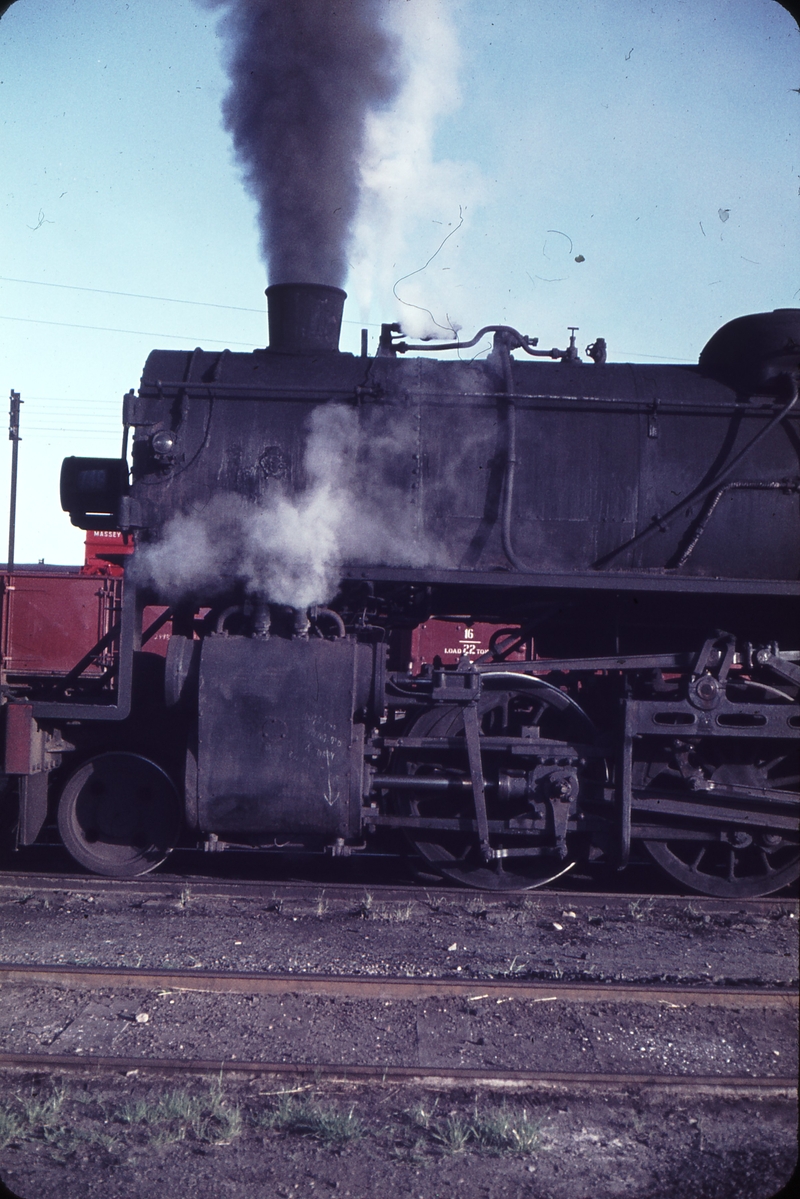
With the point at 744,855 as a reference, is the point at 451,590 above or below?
above

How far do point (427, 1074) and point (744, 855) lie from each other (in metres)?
3.50

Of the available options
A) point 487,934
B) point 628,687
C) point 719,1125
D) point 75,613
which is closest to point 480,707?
point 628,687

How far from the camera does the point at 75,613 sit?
1234 centimetres

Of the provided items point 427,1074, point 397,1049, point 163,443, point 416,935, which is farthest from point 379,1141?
point 163,443

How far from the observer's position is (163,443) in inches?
225

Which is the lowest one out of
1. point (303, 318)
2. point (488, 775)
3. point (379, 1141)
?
point (379, 1141)

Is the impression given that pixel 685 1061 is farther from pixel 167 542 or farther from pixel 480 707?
pixel 167 542

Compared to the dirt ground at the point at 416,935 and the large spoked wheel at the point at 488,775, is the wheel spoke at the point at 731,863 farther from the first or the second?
the large spoked wheel at the point at 488,775

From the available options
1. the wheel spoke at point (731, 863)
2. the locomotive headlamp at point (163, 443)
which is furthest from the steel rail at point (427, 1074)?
the locomotive headlamp at point (163, 443)

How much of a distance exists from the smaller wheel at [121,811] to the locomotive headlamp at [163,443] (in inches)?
81.4

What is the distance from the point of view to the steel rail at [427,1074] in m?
3.48

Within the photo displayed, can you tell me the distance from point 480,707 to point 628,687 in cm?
100

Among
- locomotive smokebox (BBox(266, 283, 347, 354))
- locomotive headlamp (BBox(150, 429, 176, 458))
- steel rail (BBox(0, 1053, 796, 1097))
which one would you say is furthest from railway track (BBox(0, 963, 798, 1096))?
locomotive smokebox (BBox(266, 283, 347, 354))

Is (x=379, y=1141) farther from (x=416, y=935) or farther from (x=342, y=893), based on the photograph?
(x=342, y=893)
